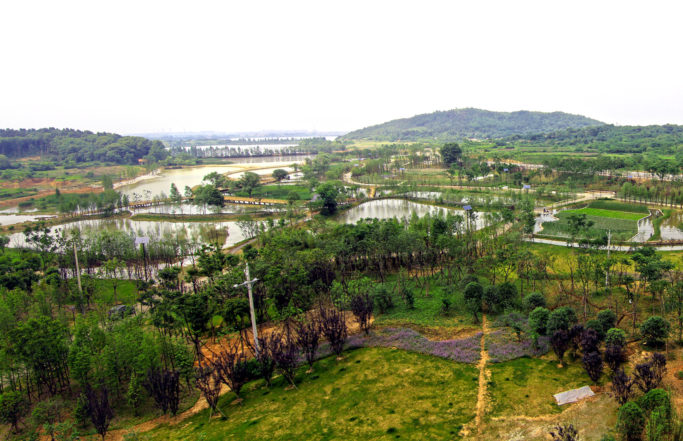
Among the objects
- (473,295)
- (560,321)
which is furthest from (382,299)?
(560,321)

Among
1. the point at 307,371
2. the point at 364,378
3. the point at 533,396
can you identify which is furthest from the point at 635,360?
the point at 307,371

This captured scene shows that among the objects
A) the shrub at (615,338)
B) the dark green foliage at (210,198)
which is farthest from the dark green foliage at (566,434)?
the dark green foliage at (210,198)

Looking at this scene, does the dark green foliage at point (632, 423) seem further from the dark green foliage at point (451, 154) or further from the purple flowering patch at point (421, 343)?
the dark green foliage at point (451, 154)

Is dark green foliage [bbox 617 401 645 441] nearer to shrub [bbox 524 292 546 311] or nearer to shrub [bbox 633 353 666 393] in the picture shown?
shrub [bbox 633 353 666 393]

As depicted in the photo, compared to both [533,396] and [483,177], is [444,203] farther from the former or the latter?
[533,396]

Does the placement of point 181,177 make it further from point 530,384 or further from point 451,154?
point 530,384

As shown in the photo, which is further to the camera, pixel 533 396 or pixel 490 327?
pixel 490 327

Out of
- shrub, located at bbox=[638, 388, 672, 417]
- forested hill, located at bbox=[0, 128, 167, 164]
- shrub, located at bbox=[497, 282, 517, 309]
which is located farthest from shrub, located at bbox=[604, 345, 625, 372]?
forested hill, located at bbox=[0, 128, 167, 164]
